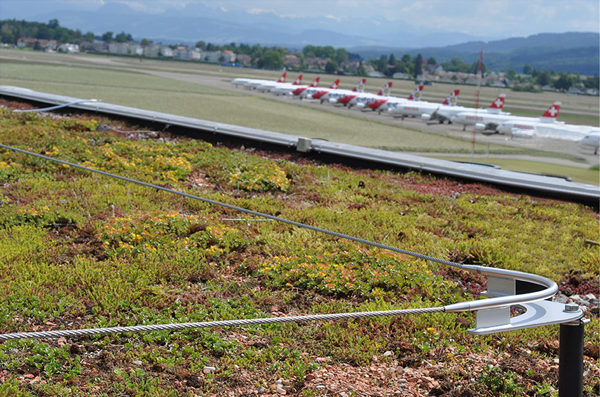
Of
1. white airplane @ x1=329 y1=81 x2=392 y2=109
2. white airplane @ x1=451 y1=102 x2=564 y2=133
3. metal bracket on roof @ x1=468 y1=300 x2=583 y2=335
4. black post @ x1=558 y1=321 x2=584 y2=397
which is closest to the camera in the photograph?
metal bracket on roof @ x1=468 y1=300 x2=583 y2=335

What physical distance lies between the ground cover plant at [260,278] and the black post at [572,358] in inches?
34.7

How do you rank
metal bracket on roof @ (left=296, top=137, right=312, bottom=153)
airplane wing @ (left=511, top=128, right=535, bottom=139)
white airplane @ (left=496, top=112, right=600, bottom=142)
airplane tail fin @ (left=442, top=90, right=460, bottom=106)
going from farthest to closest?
airplane tail fin @ (left=442, top=90, right=460, bottom=106) < airplane wing @ (left=511, top=128, right=535, bottom=139) < white airplane @ (left=496, top=112, right=600, bottom=142) < metal bracket on roof @ (left=296, top=137, right=312, bottom=153)

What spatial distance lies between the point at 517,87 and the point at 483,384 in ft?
483

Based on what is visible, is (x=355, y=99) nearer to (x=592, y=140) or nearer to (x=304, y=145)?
(x=592, y=140)

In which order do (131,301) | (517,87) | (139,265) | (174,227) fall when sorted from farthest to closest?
1. (517,87)
2. (174,227)
3. (139,265)
4. (131,301)

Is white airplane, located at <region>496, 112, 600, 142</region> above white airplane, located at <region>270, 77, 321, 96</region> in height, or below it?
below

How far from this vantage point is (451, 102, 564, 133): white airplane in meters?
49.0

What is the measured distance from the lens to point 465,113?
2157 inches

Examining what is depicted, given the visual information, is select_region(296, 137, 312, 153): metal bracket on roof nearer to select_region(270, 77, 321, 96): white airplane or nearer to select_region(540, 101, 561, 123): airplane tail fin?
select_region(540, 101, 561, 123): airplane tail fin

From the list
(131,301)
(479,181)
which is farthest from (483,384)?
(479,181)

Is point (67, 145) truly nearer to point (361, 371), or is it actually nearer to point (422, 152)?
point (361, 371)

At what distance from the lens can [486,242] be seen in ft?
24.9

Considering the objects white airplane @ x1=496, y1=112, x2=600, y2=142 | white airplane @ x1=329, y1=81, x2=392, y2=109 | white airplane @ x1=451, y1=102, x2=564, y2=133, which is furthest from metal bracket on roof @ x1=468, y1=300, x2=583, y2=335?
white airplane @ x1=329, y1=81, x2=392, y2=109

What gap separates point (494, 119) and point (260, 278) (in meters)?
49.8
